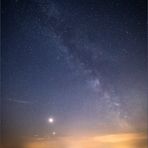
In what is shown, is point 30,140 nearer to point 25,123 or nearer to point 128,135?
point 25,123

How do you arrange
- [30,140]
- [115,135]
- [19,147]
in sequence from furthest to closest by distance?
[115,135]
[30,140]
[19,147]

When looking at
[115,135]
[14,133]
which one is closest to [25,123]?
[14,133]

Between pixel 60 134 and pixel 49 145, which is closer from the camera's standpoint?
pixel 49 145

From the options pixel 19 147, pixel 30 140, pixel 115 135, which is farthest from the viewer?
pixel 115 135

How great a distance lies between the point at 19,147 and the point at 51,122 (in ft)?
19.6

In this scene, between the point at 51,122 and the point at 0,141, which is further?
the point at 51,122

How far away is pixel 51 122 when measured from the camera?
27.7m

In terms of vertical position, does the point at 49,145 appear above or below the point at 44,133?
below

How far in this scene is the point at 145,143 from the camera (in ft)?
74.7

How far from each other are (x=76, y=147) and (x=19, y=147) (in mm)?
4025

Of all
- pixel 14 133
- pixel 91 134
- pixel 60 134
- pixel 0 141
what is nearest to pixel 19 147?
pixel 0 141

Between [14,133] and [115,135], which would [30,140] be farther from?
[115,135]

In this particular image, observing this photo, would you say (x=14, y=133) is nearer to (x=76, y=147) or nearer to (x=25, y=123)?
(x=25, y=123)

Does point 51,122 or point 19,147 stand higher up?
point 51,122
